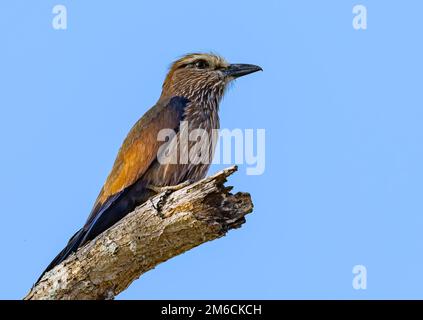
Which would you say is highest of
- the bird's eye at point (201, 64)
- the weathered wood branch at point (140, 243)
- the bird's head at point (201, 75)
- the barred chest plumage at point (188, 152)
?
the bird's eye at point (201, 64)

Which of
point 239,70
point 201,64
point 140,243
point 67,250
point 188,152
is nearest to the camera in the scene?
point 140,243

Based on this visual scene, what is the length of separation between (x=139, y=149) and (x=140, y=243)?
1649 mm

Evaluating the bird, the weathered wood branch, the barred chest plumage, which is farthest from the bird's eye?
the weathered wood branch

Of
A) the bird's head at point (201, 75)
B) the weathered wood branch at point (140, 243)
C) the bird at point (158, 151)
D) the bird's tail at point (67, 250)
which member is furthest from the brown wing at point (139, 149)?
the weathered wood branch at point (140, 243)

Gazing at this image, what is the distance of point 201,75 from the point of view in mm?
8836

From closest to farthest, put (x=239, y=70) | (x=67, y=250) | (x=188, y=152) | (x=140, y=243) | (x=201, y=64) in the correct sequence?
1. (x=140, y=243)
2. (x=67, y=250)
3. (x=188, y=152)
4. (x=239, y=70)
5. (x=201, y=64)

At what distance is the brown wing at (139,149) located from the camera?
287 inches

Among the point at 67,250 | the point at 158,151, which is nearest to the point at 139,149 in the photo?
the point at 158,151

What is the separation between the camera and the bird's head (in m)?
8.66

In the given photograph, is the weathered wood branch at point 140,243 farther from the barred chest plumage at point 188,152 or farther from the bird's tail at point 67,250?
the barred chest plumage at point 188,152

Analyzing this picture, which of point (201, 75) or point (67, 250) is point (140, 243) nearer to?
point (67, 250)
